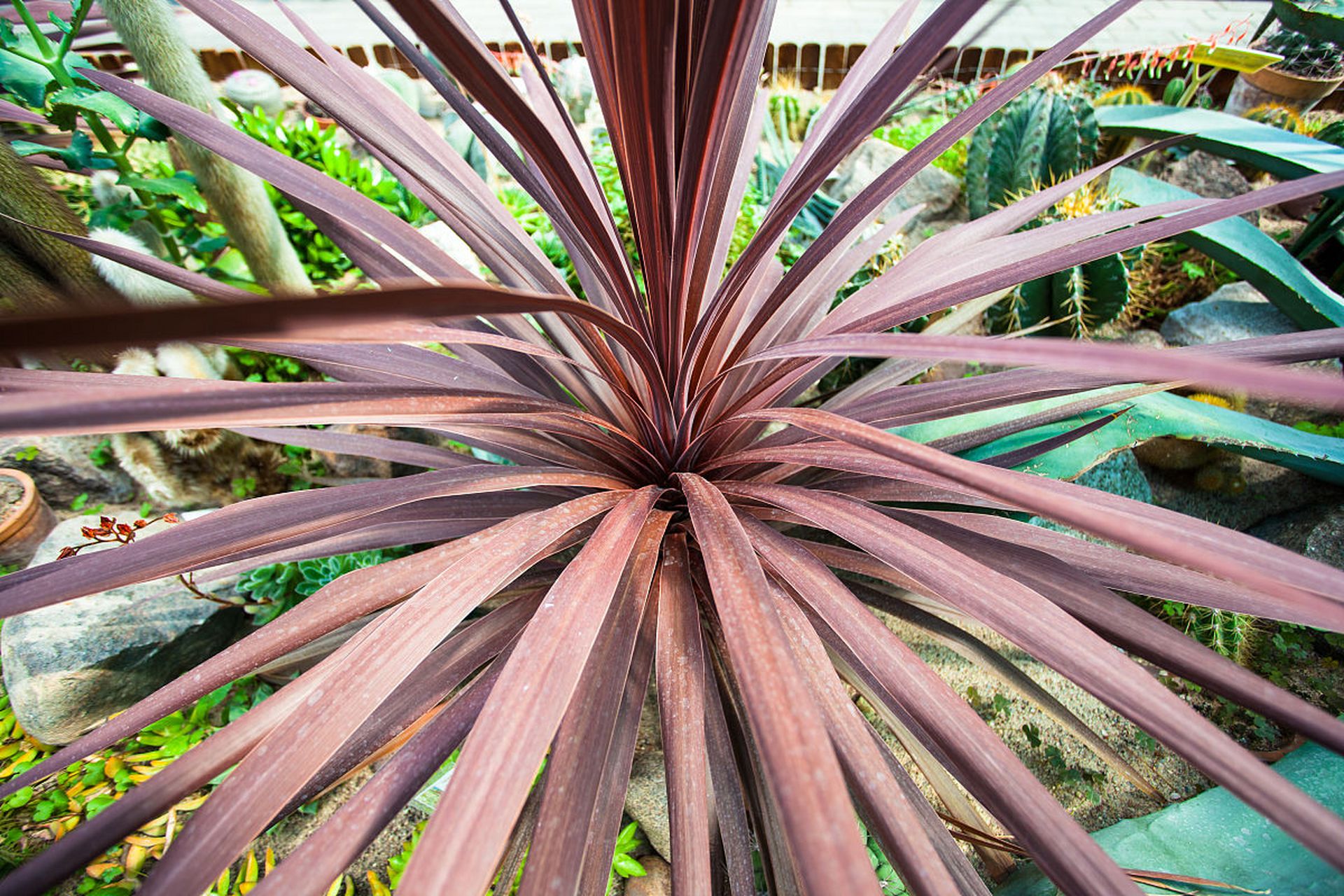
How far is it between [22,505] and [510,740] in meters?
1.61

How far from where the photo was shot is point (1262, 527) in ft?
4.45

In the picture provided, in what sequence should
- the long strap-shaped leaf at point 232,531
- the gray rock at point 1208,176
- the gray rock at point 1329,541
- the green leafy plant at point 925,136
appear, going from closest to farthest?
1. the long strap-shaped leaf at point 232,531
2. the gray rock at point 1329,541
3. the gray rock at point 1208,176
4. the green leafy plant at point 925,136

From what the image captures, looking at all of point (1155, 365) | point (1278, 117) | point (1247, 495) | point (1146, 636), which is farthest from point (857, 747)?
point (1278, 117)

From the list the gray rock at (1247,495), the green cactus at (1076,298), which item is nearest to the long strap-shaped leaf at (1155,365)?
the green cactus at (1076,298)

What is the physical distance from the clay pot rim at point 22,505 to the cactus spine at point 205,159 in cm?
67

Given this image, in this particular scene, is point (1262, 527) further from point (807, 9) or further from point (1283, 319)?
point (807, 9)

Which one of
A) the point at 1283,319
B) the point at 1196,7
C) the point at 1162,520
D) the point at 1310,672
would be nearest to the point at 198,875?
the point at 1162,520

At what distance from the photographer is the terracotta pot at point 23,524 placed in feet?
4.53

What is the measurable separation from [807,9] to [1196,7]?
217cm

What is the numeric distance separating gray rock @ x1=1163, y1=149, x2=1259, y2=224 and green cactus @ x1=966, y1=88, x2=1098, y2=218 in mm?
673

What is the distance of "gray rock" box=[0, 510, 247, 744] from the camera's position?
44.6 inches

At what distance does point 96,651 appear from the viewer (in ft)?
3.78

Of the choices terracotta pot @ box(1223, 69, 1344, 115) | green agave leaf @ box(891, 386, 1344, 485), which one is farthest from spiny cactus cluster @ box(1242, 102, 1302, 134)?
green agave leaf @ box(891, 386, 1344, 485)

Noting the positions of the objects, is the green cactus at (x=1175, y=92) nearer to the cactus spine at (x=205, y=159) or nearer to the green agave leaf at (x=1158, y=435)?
the green agave leaf at (x=1158, y=435)
